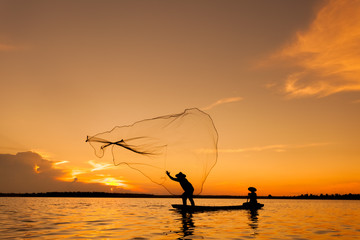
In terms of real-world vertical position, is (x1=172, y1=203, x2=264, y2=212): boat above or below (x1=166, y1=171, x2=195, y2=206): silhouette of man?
below

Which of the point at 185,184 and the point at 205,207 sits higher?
the point at 185,184

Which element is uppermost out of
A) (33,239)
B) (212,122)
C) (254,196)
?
(212,122)

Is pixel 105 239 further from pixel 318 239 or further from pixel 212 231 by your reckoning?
pixel 318 239

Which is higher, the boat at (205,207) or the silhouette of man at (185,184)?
the silhouette of man at (185,184)

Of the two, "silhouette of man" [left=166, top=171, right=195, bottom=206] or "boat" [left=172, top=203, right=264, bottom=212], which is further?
"boat" [left=172, top=203, right=264, bottom=212]

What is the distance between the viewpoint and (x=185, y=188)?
27.8 m

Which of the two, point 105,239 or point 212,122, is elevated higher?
point 212,122

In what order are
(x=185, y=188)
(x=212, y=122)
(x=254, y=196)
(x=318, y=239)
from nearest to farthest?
(x=318, y=239), (x=212, y=122), (x=185, y=188), (x=254, y=196)

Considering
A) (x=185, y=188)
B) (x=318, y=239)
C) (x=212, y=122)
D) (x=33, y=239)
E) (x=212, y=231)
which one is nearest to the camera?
(x=33, y=239)

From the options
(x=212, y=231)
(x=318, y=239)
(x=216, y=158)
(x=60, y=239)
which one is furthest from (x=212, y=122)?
(x=60, y=239)

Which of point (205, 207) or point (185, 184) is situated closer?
point (185, 184)

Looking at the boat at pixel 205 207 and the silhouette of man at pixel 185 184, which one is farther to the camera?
the boat at pixel 205 207

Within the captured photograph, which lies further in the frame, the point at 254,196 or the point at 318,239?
the point at 254,196

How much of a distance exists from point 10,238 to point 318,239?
45.3 feet
